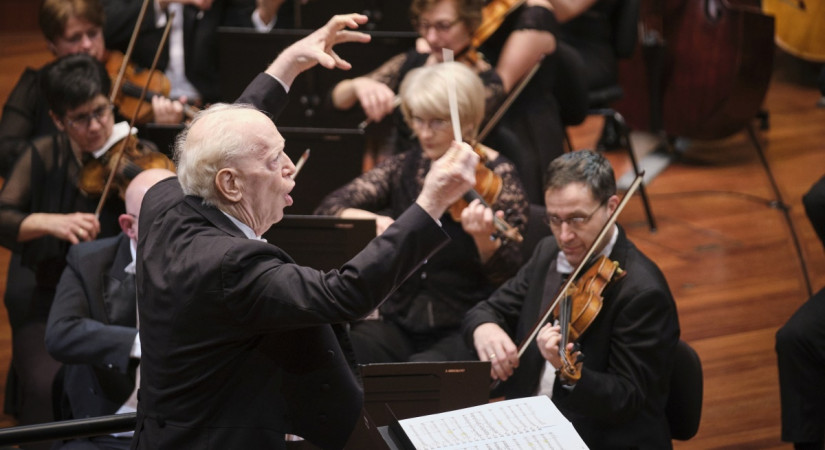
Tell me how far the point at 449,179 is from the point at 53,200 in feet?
6.32

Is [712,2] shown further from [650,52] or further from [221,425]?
[221,425]

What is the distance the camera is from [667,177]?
16.7ft

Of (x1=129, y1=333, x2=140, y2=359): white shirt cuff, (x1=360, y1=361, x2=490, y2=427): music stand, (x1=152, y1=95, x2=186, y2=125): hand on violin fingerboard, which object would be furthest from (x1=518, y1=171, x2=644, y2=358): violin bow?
(x1=152, y1=95, x2=186, y2=125): hand on violin fingerboard

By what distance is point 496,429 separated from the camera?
75.8 inches

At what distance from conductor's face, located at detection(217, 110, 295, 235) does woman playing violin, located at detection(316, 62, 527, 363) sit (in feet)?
3.68

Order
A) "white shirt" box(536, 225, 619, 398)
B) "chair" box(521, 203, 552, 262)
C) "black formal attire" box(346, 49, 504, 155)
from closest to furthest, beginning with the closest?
"white shirt" box(536, 225, 619, 398) → "chair" box(521, 203, 552, 262) → "black formal attire" box(346, 49, 504, 155)

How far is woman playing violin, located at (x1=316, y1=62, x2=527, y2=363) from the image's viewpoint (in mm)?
2896

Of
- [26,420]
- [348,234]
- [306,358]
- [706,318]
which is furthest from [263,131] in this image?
[706,318]

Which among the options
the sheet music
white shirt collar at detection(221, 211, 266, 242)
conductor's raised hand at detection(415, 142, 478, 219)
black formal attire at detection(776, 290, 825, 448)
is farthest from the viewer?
black formal attire at detection(776, 290, 825, 448)

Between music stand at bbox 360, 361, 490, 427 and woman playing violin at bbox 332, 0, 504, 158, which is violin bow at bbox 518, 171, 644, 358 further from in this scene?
woman playing violin at bbox 332, 0, 504, 158

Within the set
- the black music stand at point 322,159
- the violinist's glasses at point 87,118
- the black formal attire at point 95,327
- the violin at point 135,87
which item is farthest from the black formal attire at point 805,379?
the violin at point 135,87

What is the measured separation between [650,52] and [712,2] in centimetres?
37

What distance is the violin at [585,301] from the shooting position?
2.31m

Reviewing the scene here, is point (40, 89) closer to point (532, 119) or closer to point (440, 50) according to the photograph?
point (440, 50)
